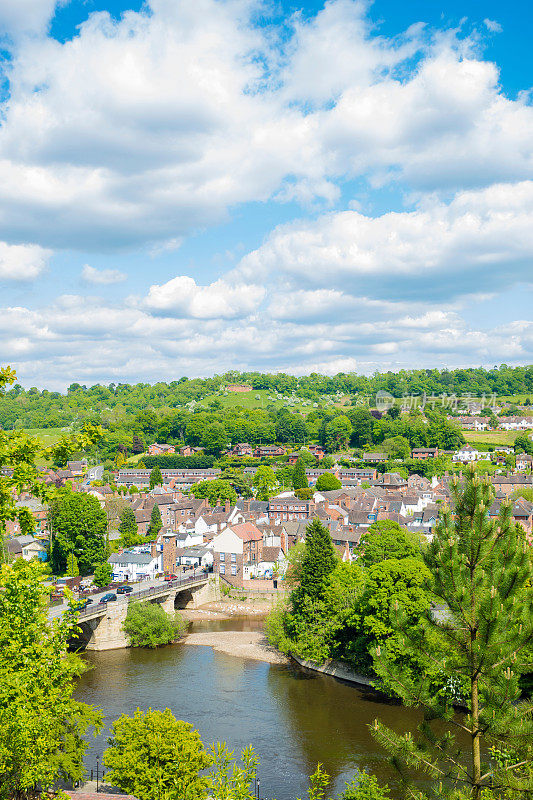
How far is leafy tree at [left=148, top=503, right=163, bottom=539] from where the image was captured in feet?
262

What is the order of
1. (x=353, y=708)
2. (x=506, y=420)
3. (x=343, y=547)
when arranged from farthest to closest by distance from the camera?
1. (x=506, y=420)
2. (x=343, y=547)
3. (x=353, y=708)

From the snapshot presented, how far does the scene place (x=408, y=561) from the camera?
123 ft

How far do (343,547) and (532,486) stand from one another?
127 feet

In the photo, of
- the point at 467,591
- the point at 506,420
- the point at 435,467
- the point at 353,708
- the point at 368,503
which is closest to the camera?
the point at 467,591

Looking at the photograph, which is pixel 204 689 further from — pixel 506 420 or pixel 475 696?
pixel 506 420

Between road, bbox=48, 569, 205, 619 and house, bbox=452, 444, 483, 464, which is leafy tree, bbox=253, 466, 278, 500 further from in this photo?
house, bbox=452, 444, 483, 464

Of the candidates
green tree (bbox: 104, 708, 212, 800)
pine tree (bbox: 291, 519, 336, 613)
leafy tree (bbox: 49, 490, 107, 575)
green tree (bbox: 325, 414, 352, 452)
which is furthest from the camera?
green tree (bbox: 325, 414, 352, 452)

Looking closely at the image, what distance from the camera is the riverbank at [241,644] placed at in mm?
44438

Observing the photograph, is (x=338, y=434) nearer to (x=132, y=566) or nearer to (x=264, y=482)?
(x=264, y=482)

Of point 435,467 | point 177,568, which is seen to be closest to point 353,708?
point 177,568

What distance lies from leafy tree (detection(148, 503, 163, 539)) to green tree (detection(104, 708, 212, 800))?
60.9 metres

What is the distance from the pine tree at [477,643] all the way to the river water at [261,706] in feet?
53.5

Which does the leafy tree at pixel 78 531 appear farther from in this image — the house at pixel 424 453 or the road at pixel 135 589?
the house at pixel 424 453

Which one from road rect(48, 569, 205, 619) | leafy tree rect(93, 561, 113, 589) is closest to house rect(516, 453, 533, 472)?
road rect(48, 569, 205, 619)
